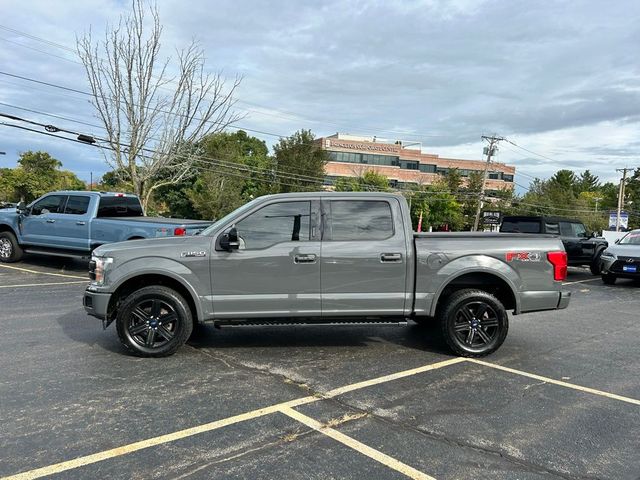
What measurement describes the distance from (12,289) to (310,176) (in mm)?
44514

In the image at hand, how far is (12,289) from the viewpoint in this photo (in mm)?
9961

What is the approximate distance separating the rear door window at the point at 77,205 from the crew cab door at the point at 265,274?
27.8 feet

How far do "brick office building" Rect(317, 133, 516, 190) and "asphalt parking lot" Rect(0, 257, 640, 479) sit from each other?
6871 cm

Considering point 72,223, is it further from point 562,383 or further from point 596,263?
point 596,263

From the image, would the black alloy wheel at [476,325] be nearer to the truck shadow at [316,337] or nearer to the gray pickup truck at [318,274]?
the gray pickup truck at [318,274]

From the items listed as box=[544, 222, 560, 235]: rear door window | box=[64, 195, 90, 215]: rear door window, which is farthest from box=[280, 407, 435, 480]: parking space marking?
box=[544, 222, 560, 235]: rear door window

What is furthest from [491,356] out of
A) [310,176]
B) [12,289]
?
[310,176]

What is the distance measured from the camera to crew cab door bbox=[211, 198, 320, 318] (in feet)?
17.9

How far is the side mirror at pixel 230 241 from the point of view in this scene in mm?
5383

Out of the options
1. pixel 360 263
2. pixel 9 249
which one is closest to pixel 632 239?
pixel 360 263

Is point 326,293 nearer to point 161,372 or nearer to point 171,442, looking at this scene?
point 161,372

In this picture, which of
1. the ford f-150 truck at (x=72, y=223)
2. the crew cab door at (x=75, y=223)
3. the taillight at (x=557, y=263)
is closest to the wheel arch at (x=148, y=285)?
the taillight at (x=557, y=263)

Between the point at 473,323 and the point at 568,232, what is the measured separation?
12.0m

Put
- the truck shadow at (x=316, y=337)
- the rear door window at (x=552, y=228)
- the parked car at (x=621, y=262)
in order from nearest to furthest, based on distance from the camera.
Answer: the truck shadow at (x=316, y=337), the parked car at (x=621, y=262), the rear door window at (x=552, y=228)
